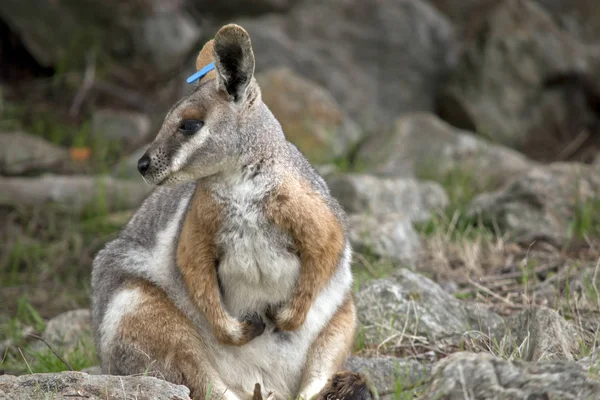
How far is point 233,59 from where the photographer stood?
14.5 feet

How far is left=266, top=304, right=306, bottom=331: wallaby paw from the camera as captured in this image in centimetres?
448

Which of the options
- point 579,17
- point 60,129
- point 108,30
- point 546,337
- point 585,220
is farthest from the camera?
point 108,30

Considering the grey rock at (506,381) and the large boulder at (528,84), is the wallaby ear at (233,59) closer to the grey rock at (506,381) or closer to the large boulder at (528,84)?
Result: the grey rock at (506,381)

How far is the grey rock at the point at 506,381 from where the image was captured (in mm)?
3311

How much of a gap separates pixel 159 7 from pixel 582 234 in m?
7.23

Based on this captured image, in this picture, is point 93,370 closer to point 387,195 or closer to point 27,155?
point 387,195

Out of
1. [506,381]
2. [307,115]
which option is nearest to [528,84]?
[307,115]

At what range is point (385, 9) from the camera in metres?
12.0

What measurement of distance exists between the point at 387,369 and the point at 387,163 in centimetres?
492

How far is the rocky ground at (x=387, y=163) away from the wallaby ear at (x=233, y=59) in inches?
59.0

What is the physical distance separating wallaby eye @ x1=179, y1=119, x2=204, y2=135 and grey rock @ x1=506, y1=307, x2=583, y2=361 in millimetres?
2004

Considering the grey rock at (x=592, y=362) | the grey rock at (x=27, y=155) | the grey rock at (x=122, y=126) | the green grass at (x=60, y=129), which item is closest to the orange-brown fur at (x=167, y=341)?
the grey rock at (x=592, y=362)

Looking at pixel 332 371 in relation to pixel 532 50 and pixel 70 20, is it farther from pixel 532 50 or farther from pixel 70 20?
pixel 70 20

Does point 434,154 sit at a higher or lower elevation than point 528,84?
lower
